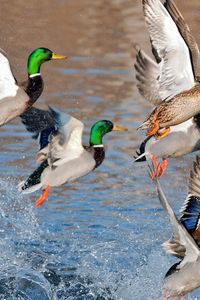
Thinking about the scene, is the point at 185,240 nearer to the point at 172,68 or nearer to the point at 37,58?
the point at 172,68

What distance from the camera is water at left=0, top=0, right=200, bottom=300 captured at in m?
9.32

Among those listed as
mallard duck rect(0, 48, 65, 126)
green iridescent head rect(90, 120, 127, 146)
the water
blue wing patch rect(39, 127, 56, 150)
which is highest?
mallard duck rect(0, 48, 65, 126)

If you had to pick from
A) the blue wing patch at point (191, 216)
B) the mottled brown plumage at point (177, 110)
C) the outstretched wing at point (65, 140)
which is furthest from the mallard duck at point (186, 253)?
the mottled brown plumage at point (177, 110)

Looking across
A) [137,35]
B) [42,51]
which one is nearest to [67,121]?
[42,51]

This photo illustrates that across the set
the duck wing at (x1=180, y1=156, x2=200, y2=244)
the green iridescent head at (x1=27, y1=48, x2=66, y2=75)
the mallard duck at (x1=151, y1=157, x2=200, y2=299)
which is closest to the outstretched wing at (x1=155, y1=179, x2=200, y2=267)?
the mallard duck at (x1=151, y1=157, x2=200, y2=299)

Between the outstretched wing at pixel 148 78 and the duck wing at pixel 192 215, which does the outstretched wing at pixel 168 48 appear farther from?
the duck wing at pixel 192 215

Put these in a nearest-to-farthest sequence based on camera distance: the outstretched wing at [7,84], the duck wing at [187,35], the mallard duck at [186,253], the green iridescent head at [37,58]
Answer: the mallard duck at [186,253]
the outstretched wing at [7,84]
the duck wing at [187,35]
the green iridescent head at [37,58]

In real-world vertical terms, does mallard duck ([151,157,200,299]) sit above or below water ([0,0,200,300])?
above

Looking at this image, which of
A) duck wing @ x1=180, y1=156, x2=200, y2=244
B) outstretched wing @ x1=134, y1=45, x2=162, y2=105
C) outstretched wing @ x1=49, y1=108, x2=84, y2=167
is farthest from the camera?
outstretched wing @ x1=134, y1=45, x2=162, y2=105

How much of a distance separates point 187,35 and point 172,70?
0.98 feet

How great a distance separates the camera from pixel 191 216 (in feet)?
26.9

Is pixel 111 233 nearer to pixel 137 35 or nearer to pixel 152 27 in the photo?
pixel 152 27

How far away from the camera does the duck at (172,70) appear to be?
9.48 m

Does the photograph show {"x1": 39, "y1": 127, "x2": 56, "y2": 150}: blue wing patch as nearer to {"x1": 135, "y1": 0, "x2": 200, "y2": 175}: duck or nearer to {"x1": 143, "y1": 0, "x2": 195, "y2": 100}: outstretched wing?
{"x1": 135, "y1": 0, "x2": 200, "y2": 175}: duck
